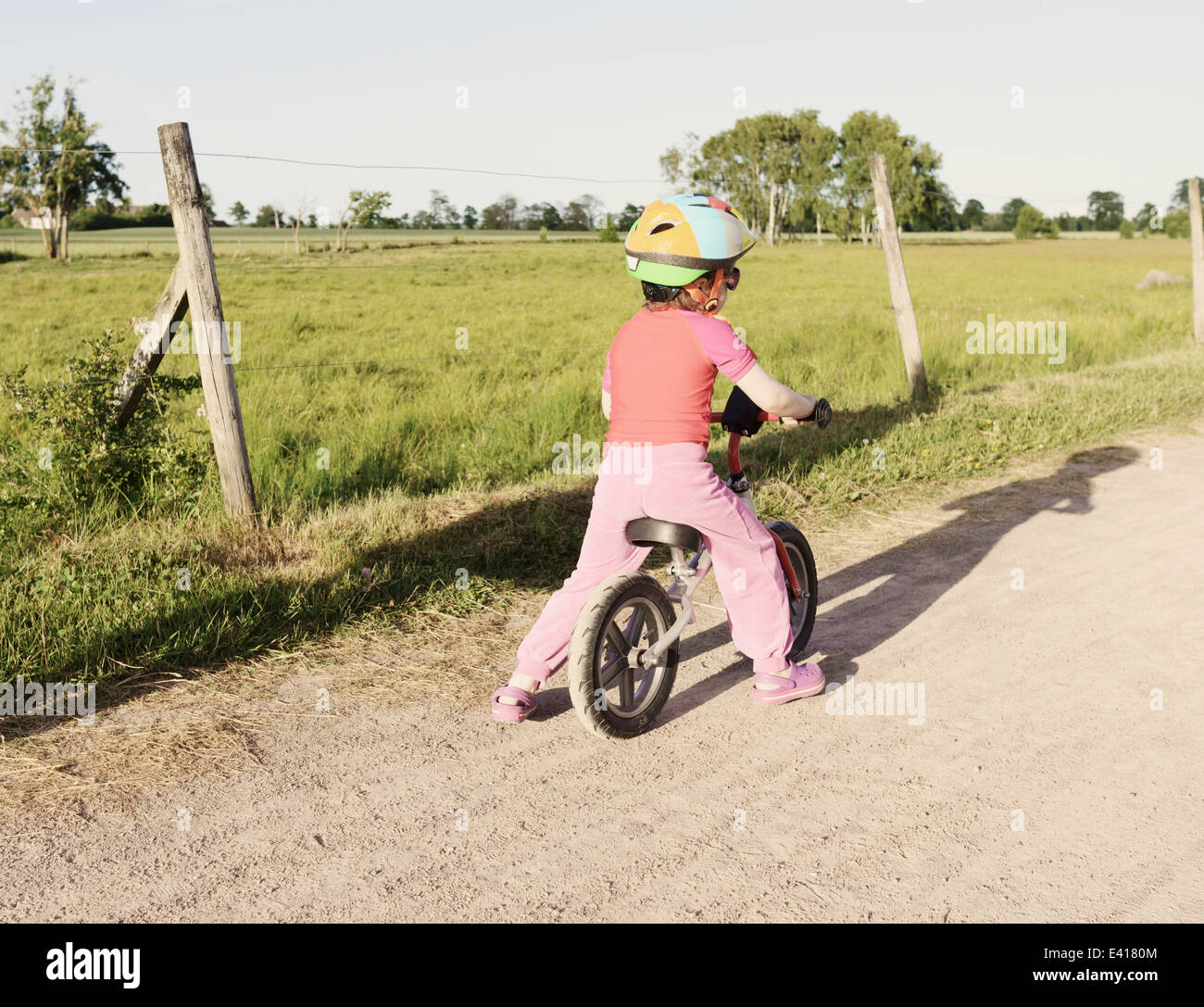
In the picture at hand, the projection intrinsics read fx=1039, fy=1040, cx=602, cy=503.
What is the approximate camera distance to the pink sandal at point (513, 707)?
3590 mm

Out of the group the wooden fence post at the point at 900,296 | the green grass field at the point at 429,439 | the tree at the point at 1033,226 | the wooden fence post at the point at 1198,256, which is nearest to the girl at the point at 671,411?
the green grass field at the point at 429,439

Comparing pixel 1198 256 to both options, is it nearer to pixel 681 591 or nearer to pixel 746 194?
pixel 681 591

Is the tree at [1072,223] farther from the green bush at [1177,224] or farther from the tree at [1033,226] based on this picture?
the green bush at [1177,224]

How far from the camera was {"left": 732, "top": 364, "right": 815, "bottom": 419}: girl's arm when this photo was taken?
3340mm

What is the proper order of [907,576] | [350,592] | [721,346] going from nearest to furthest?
1. [721,346]
2. [350,592]
3. [907,576]

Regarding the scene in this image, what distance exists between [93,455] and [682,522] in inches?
140

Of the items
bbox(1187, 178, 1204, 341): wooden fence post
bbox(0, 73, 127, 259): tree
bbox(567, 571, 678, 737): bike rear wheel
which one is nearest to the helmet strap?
bbox(567, 571, 678, 737): bike rear wheel

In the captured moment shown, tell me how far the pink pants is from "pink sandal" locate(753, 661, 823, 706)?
53 millimetres

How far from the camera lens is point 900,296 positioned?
9648 millimetres

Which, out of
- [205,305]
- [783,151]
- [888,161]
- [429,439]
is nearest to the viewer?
[205,305]

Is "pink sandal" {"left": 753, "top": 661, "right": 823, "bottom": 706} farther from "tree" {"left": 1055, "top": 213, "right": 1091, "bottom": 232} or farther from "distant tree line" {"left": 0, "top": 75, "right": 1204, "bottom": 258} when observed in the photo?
"tree" {"left": 1055, "top": 213, "right": 1091, "bottom": 232}

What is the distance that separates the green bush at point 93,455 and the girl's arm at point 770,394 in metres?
3.28

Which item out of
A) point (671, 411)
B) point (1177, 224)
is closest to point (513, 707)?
point (671, 411)

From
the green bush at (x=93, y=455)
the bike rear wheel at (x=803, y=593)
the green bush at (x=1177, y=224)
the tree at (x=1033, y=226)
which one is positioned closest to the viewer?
the bike rear wheel at (x=803, y=593)
